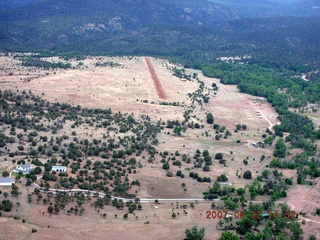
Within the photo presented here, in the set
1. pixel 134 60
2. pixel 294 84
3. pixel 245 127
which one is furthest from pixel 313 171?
pixel 134 60

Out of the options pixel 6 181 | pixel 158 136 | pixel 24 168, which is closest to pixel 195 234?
pixel 6 181

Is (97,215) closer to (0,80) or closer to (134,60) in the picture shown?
(0,80)

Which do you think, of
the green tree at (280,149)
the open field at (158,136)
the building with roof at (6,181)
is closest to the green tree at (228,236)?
the open field at (158,136)

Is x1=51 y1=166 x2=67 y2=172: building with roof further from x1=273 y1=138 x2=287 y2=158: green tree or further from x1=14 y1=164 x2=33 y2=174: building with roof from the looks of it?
x1=273 y1=138 x2=287 y2=158: green tree

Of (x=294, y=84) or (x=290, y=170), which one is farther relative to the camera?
(x=294, y=84)
